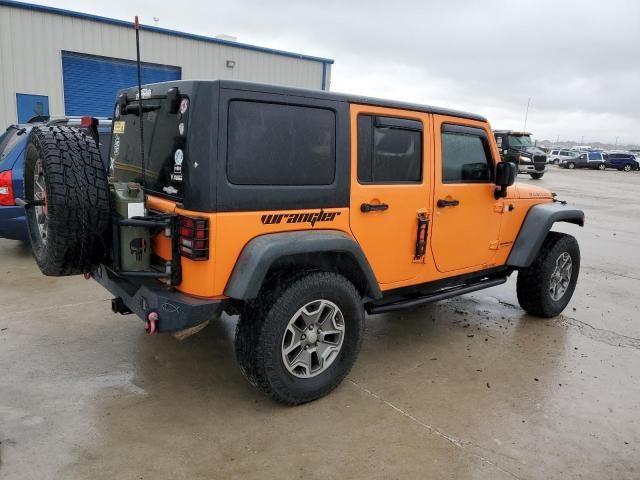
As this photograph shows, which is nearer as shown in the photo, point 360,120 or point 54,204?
point 54,204

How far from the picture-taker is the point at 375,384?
A: 3535mm

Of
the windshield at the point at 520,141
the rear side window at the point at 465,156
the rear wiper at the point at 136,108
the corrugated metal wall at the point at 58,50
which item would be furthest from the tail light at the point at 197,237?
the windshield at the point at 520,141

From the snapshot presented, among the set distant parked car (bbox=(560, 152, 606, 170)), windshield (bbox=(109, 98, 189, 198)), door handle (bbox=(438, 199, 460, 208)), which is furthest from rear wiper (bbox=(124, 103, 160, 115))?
distant parked car (bbox=(560, 152, 606, 170))

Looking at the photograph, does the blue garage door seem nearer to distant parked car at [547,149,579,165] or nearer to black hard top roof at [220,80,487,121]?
black hard top roof at [220,80,487,121]

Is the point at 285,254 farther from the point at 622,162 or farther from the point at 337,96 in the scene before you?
the point at 622,162

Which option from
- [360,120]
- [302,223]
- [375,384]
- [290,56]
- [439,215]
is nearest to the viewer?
[302,223]

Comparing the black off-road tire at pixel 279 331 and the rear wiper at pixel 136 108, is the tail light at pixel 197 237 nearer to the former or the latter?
the black off-road tire at pixel 279 331

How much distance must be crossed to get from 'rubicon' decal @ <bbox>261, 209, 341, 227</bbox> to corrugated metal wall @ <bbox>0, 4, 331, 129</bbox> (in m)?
12.2

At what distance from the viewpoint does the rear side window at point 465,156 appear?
3896mm

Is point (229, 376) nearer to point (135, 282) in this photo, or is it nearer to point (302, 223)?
point (135, 282)

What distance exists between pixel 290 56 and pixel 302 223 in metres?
15.1

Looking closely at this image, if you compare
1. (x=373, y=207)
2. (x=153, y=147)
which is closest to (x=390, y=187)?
(x=373, y=207)

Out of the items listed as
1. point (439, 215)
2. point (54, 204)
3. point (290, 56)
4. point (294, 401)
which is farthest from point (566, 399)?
point (290, 56)

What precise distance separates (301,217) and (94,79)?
12754 millimetres
